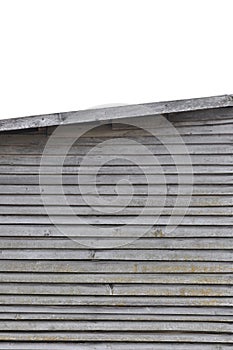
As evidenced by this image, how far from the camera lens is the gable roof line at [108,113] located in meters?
5.03

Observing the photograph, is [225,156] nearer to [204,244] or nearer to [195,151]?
[195,151]

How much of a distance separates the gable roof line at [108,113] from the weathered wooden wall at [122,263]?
21cm

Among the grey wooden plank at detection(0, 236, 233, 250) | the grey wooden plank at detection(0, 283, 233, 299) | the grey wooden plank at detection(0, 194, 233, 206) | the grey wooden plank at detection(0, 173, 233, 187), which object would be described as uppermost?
the grey wooden plank at detection(0, 173, 233, 187)

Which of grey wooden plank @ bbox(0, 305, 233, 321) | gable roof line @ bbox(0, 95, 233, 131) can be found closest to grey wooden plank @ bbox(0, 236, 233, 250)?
grey wooden plank @ bbox(0, 305, 233, 321)

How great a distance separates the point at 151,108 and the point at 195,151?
66 centimetres

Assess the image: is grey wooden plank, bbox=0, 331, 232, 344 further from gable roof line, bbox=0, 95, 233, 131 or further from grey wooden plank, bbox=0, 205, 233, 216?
gable roof line, bbox=0, 95, 233, 131

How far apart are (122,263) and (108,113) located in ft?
5.04

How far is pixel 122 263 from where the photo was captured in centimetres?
534

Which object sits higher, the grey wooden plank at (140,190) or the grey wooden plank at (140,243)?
the grey wooden plank at (140,190)

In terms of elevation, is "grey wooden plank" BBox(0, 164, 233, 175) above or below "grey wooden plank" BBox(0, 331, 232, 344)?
above

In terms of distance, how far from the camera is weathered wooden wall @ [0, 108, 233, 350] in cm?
530

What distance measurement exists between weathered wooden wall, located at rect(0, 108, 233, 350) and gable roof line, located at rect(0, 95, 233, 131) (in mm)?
213

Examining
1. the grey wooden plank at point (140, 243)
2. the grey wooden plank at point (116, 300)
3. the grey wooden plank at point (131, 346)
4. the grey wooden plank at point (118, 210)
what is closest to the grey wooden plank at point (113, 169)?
the grey wooden plank at point (118, 210)

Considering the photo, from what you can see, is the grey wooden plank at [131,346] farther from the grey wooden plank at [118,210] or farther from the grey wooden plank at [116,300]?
the grey wooden plank at [118,210]
